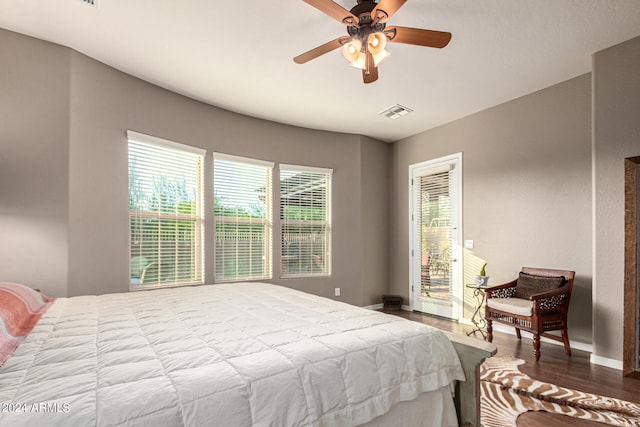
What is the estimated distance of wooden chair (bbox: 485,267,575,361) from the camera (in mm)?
3273

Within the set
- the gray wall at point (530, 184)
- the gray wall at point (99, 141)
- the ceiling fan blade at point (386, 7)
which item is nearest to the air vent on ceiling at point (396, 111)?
the gray wall at point (530, 184)

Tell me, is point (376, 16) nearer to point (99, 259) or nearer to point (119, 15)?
point (119, 15)

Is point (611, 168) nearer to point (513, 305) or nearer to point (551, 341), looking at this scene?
point (513, 305)

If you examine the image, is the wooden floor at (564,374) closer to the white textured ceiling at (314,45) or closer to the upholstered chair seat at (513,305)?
the upholstered chair seat at (513,305)

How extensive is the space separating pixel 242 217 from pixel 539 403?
12.1ft

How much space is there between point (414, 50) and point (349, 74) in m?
0.73

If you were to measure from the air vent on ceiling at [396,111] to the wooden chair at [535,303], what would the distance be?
2.45 meters

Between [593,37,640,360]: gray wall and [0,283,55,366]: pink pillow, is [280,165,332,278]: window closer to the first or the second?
[0,283,55,366]: pink pillow

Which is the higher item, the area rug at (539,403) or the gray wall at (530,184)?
the gray wall at (530,184)

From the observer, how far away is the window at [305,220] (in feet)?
16.6

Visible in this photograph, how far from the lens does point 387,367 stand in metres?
1.44

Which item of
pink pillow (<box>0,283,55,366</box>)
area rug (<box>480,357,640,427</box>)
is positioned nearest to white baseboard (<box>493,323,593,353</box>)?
area rug (<box>480,357,640,427</box>)

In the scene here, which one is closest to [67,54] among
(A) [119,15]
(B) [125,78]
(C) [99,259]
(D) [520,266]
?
(B) [125,78]

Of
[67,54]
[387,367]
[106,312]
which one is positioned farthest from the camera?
[67,54]
